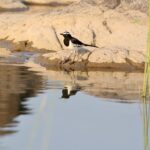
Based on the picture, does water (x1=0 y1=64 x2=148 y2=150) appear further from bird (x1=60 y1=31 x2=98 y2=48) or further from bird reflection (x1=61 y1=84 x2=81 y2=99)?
bird (x1=60 y1=31 x2=98 y2=48)

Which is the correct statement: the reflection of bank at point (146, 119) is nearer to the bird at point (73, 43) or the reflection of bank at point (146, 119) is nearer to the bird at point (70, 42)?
the bird at point (73, 43)

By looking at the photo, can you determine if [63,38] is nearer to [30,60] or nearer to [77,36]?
[77,36]

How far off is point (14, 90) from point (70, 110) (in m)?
1.98

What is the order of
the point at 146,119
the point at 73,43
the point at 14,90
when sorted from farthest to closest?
the point at 73,43, the point at 14,90, the point at 146,119

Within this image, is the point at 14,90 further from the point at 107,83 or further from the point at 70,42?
the point at 70,42

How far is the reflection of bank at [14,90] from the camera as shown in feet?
29.1

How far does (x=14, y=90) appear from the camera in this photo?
11.2 meters

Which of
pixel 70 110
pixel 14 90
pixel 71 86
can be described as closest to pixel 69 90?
pixel 71 86

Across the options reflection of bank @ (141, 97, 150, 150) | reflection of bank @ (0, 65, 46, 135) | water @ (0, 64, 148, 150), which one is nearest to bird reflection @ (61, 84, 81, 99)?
water @ (0, 64, 148, 150)

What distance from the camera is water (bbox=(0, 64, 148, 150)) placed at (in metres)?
7.41

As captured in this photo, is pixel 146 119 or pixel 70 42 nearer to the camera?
pixel 146 119

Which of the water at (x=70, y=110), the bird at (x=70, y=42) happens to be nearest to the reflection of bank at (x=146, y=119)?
the water at (x=70, y=110)

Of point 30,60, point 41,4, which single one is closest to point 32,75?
point 30,60

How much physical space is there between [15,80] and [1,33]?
20.6 ft
